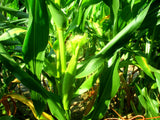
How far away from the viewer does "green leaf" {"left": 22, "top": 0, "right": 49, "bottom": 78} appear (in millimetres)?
395

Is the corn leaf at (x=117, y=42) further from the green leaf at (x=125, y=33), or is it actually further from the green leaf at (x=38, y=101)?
the green leaf at (x=38, y=101)

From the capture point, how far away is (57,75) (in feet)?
1.85

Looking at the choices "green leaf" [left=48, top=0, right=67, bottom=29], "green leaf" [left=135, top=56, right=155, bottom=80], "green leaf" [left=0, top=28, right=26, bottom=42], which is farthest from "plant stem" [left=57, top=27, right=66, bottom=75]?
"green leaf" [left=135, top=56, right=155, bottom=80]

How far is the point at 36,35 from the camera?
44cm

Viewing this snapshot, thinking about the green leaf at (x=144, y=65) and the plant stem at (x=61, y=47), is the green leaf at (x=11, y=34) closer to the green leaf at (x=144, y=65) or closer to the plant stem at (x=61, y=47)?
the plant stem at (x=61, y=47)

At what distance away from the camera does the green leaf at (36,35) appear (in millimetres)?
395

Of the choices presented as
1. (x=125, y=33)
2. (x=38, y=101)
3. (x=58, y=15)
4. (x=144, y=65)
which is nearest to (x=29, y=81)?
(x=38, y=101)

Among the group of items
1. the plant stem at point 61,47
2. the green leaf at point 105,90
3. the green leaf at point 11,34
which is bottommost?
the green leaf at point 105,90

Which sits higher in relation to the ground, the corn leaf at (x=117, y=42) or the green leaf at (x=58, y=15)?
the green leaf at (x=58, y=15)

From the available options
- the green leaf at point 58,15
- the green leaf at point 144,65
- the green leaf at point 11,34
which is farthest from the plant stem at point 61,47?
the green leaf at point 144,65

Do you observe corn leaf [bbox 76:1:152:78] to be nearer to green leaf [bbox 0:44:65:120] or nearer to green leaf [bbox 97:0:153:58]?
green leaf [bbox 97:0:153:58]

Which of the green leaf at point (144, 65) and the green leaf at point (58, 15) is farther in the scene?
the green leaf at point (144, 65)

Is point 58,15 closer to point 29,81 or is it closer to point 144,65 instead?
point 29,81

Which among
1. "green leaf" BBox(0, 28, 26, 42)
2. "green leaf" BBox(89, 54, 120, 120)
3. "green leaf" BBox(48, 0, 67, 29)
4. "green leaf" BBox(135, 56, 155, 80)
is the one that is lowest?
"green leaf" BBox(89, 54, 120, 120)
